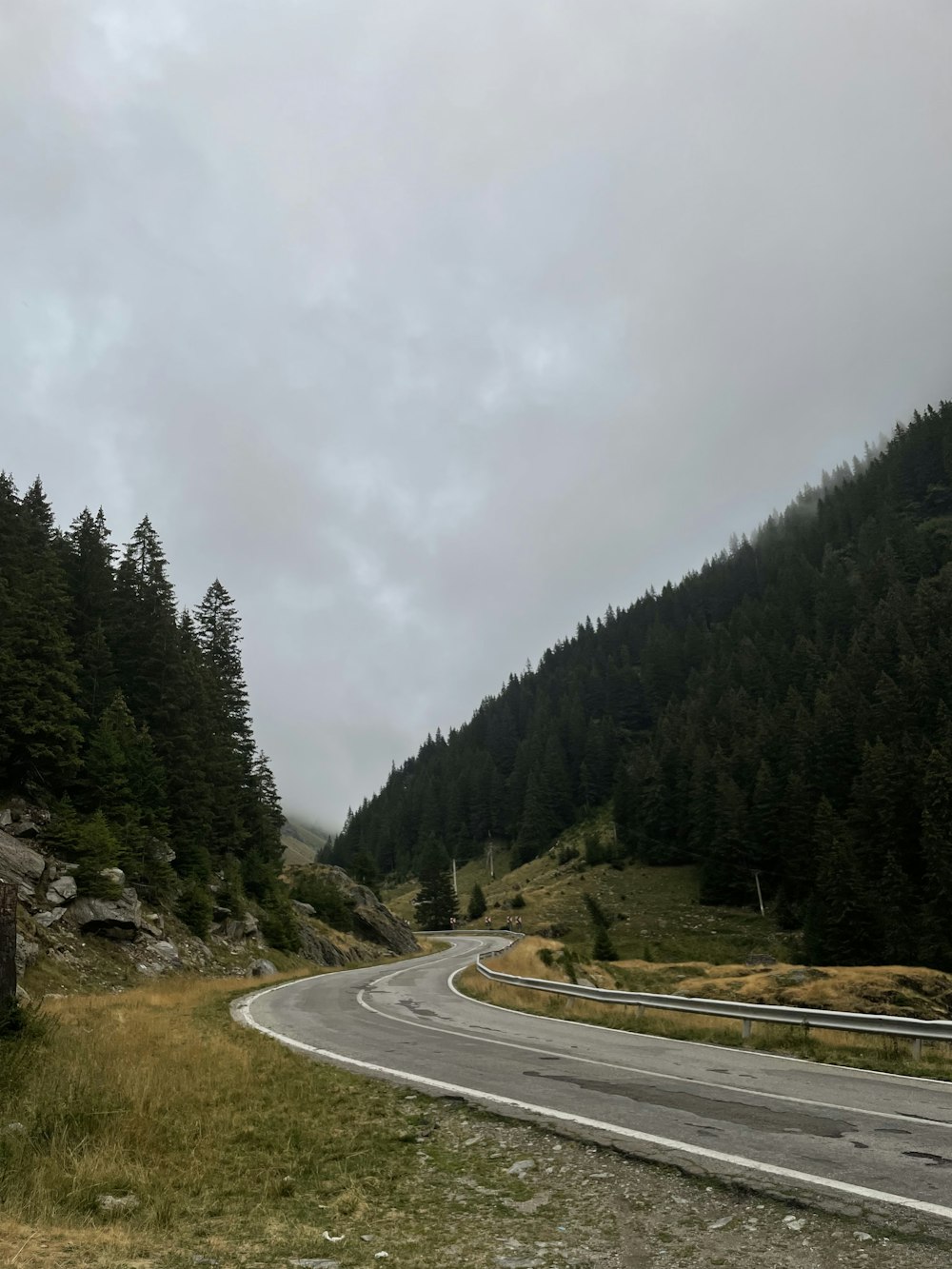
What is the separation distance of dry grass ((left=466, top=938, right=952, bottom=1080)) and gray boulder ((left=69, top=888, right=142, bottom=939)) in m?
13.0

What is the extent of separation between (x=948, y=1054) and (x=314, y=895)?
50044 millimetres

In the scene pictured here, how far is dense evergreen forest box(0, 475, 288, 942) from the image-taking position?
97.3ft

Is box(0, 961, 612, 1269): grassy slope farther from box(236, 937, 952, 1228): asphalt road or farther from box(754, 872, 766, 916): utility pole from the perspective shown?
box(754, 872, 766, 916): utility pole

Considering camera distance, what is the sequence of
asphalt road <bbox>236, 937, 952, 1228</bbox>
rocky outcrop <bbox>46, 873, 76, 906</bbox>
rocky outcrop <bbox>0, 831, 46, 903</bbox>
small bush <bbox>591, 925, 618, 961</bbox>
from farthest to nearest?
small bush <bbox>591, 925, 618, 961</bbox> < rocky outcrop <bbox>46, 873, 76, 906</bbox> < rocky outcrop <bbox>0, 831, 46, 903</bbox> < asphalt road <bbox>236, 937, 952, 1228</bbox>

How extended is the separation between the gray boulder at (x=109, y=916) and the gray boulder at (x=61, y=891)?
43 cm

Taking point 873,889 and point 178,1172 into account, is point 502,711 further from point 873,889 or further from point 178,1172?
point 178,1172

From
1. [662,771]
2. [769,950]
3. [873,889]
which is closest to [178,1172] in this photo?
[873,889]

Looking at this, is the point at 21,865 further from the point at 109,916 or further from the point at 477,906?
the point at 477,906

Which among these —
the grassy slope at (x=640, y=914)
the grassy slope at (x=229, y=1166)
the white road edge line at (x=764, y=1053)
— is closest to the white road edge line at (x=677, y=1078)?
the white road edge line at (x=764, y=1053)

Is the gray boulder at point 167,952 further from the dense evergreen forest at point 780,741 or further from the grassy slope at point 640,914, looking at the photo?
the dense evergreen forest at point 780,741

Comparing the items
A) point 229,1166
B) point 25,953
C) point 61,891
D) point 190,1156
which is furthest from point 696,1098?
point 61,891

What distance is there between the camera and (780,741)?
90.4 m

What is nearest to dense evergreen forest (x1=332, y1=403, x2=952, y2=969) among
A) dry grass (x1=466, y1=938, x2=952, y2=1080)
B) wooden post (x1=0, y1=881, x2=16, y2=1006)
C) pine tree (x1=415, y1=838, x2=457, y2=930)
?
pine tree (x1=415, y1=838, x2=457, y2=930)

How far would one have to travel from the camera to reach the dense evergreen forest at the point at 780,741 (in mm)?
57500
